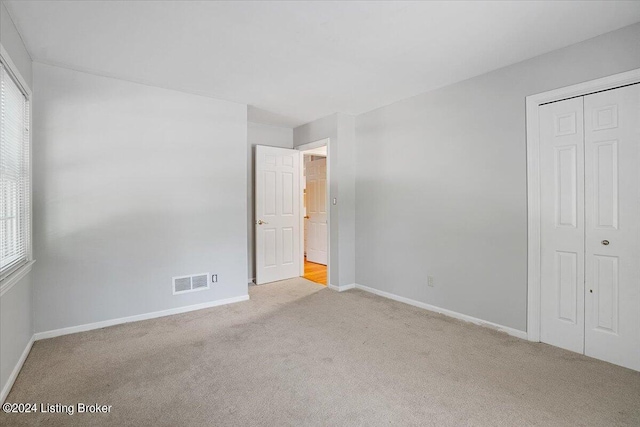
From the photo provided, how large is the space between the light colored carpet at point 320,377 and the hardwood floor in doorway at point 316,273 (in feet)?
5.81

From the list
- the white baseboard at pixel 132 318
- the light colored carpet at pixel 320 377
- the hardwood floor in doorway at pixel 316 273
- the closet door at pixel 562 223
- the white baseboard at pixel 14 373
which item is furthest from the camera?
the hardwood floor in doorway at pixel 316 273

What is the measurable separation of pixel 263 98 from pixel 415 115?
6.07 feet

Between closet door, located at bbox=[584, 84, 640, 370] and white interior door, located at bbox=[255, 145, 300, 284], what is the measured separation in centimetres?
374

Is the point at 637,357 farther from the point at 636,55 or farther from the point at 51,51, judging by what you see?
the point at 51,51

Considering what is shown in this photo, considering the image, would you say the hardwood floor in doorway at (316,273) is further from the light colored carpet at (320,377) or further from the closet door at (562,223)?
the closet door at (562,223)

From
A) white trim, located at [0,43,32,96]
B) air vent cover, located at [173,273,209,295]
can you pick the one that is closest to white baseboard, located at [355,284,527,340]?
air vent cover, located at [173,273,209,295]

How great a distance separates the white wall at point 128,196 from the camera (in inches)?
116

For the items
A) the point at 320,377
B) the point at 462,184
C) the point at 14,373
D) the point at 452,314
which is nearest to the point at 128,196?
the point at 14,373

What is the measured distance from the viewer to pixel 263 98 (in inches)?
153

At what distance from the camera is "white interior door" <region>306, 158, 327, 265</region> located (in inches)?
255

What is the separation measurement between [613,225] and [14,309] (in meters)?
4.48

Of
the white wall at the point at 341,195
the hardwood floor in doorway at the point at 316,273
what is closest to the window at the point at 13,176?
the white wall at the point at 341,195

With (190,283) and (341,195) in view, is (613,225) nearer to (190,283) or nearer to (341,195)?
(341,195)

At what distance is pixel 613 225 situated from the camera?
245 centimetres
